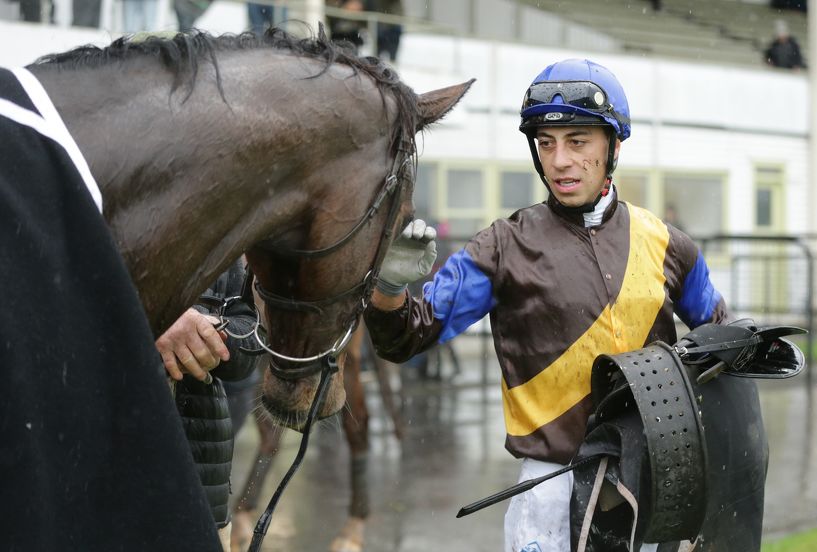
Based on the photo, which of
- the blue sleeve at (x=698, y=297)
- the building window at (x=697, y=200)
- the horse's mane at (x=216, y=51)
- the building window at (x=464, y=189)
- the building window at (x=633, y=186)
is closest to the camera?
the horse's mane at (x=216, y=51)

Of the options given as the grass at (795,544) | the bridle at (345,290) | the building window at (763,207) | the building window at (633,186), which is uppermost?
the bridle at (345,290)

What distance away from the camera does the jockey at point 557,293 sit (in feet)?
8.55

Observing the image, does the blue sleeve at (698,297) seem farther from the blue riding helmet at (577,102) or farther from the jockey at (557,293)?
the blue riding helmet at (577,102)

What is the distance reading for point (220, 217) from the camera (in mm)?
1888

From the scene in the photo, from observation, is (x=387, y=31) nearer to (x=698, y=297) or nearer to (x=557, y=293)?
(x=698, y=297)

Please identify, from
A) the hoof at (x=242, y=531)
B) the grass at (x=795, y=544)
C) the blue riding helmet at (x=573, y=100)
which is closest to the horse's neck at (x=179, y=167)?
the blue riding helmet at (x=573, y=100)

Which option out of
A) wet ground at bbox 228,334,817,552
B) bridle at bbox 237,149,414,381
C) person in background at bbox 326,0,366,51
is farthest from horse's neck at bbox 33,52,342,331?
person in background at bbox 326,0,366,51

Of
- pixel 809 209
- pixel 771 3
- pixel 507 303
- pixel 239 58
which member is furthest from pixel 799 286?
pixel 771 3

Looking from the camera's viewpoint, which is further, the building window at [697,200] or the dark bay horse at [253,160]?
the building window at [697,200]

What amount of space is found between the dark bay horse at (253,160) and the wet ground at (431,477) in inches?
107

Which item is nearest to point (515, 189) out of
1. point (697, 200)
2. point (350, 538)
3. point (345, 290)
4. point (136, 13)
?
point (697, 200)

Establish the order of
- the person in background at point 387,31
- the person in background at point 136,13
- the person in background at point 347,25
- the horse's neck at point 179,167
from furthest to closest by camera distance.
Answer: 1. the person in background at point 387,31
2. the person in background at point 347,25
3. the person in background at point 136,13
4. the horse's neck at point 179,167

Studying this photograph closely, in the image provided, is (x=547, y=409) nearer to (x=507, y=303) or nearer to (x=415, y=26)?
(x=507, y=303)

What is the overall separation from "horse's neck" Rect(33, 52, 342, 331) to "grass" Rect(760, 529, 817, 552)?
3.77 metres
